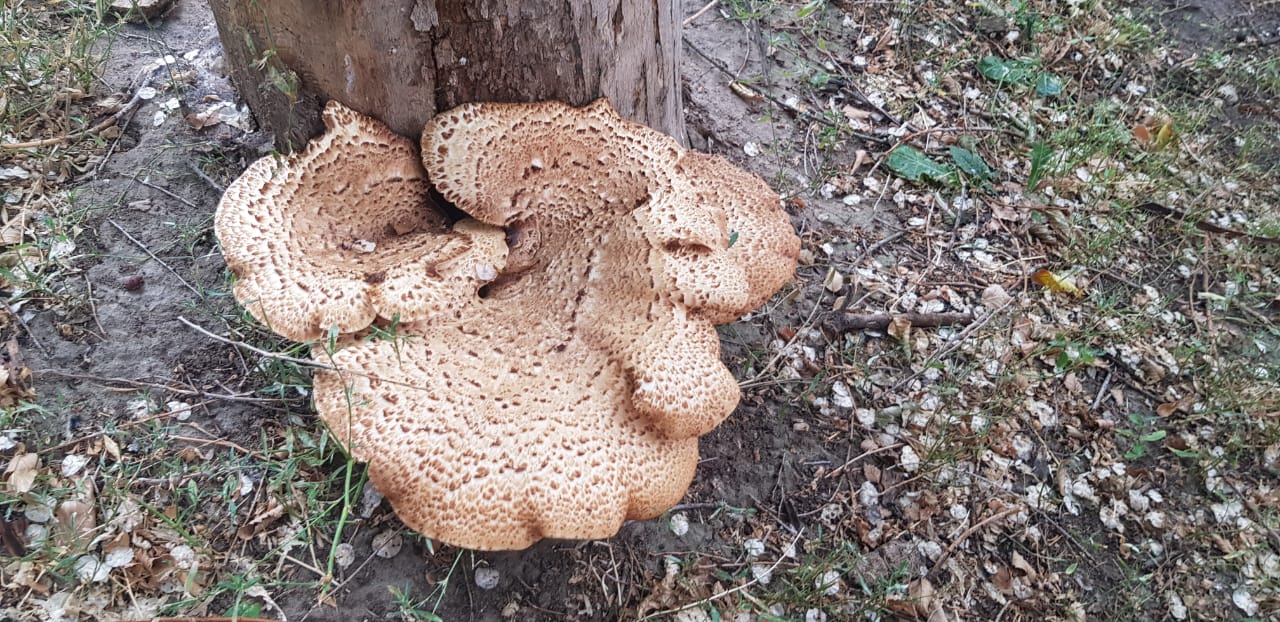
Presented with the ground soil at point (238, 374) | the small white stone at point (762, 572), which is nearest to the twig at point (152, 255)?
the ground soil at point (238, 374)

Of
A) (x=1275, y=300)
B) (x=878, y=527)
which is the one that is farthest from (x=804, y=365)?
(x=1275, y=300)

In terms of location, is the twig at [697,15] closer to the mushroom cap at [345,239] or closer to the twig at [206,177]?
the mushroom cap at [345,239]

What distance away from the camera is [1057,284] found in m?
4.31

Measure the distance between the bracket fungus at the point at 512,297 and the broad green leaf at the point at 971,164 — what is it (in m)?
2.06

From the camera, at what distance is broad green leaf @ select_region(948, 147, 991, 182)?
15.9 ft

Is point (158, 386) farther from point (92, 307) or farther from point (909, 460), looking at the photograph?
point (909, 460)

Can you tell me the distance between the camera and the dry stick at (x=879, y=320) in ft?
13.1

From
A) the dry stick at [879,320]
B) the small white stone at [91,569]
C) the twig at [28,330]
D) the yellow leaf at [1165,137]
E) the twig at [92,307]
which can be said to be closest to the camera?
the small white stone at [91,569]

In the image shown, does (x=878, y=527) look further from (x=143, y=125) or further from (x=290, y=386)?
(x=143, y=125)

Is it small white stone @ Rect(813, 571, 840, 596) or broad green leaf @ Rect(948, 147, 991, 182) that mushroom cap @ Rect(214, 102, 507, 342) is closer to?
small white stone @ Rect(813, 571, 840, 596)

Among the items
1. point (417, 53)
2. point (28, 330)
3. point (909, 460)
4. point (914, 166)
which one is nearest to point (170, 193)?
point (28, 330)

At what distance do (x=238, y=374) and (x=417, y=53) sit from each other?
5.17ft

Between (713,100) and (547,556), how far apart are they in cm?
322

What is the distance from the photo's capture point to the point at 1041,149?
15.4 ft
